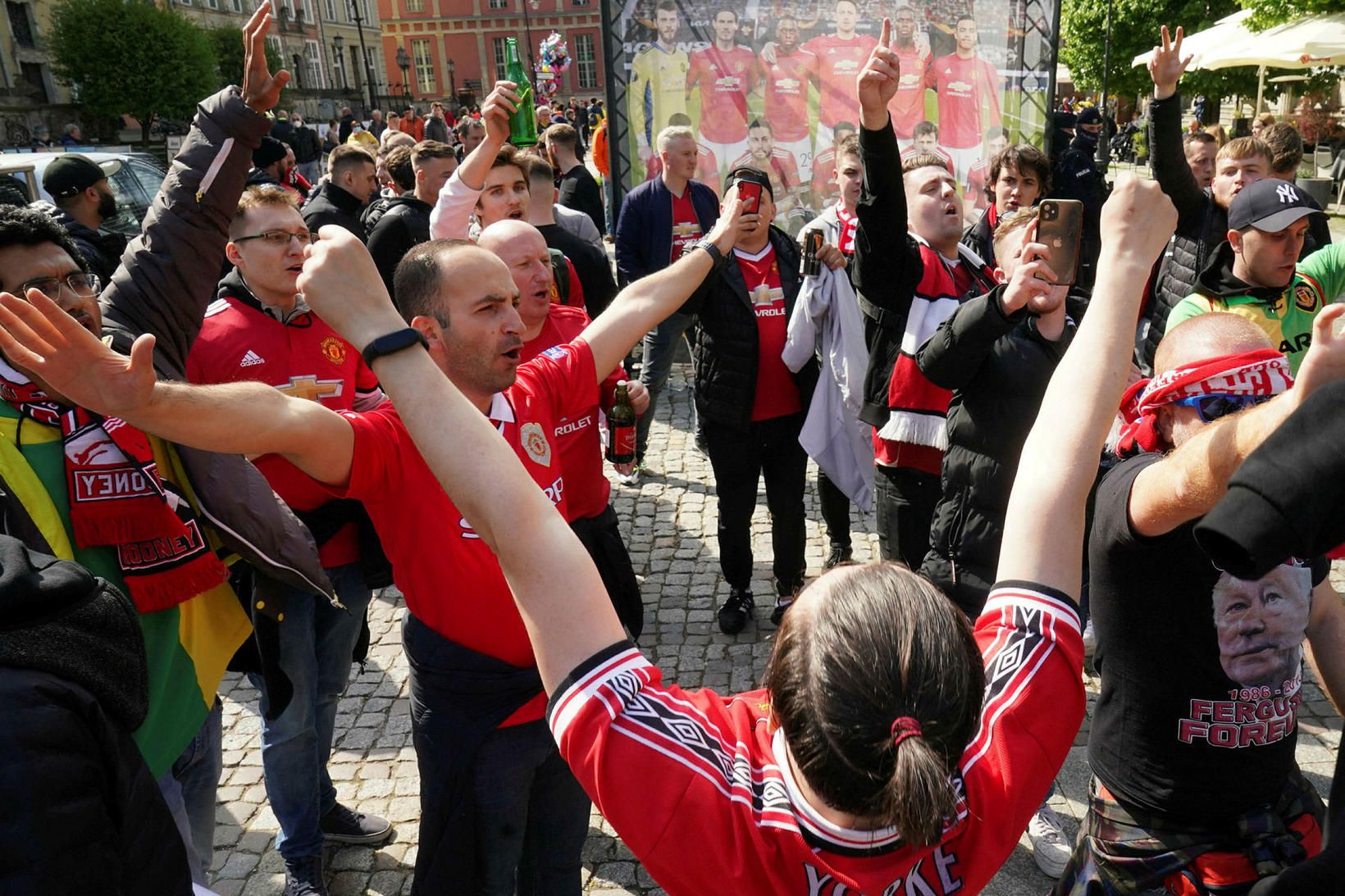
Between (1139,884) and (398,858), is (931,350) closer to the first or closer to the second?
(1139,884)

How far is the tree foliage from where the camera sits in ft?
71.9

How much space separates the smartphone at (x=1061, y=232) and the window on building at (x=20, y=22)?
47.4 metres

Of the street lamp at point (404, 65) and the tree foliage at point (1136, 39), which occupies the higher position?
the street lamp at point (404, 65)

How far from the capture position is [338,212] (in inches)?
251

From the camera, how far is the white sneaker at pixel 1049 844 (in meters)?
3.23

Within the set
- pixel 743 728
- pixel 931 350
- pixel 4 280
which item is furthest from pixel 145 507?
pixel 931 350

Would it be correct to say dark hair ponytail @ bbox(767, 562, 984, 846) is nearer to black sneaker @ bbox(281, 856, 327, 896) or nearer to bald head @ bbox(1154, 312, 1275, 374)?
bald head @ bbox(1154, 312, 1275, 374)

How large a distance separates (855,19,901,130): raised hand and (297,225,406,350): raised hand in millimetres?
1956

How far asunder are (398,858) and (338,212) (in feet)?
14.7

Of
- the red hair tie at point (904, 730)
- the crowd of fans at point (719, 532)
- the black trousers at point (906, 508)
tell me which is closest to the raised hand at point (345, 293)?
Answer: the crowd of fans at point (719, 532)

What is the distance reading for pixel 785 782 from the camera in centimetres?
136

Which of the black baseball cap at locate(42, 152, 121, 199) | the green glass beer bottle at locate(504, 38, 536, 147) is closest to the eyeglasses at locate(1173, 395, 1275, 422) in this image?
the green glass beer bottle at locate(504, 38, 536, 147)

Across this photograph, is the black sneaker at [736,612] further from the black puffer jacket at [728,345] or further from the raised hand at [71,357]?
the raised hand at [71,357]

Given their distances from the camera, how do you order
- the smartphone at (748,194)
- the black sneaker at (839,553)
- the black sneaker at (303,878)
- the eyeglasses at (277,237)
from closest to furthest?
1. the smartphone at (748,194)
2. the black sneaker at (303,878)
3. the eyeglasses at (277,237)
4. the black sneaker at (839,553)
